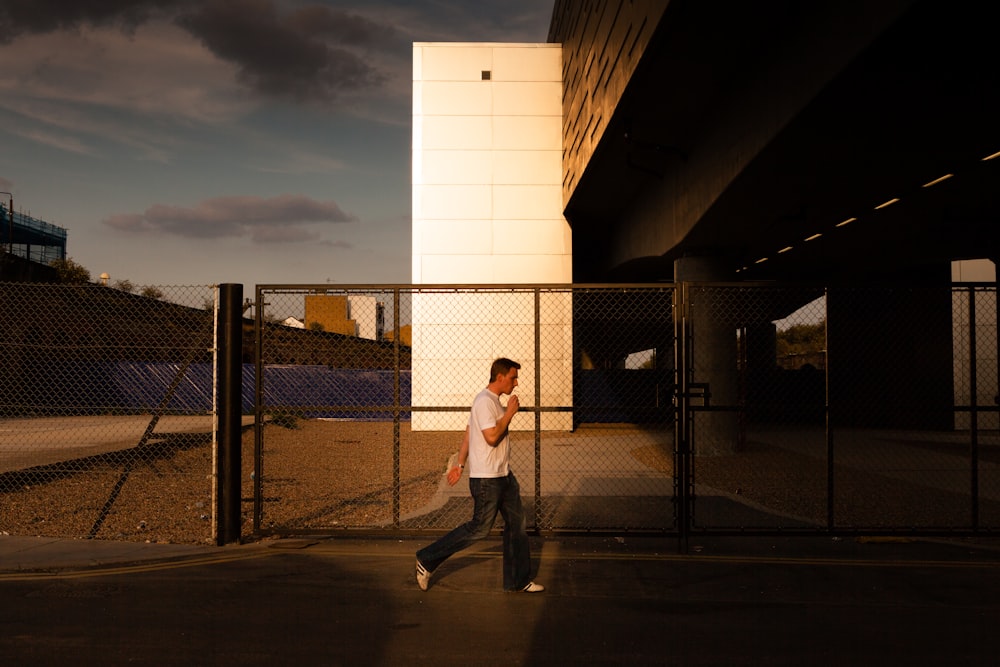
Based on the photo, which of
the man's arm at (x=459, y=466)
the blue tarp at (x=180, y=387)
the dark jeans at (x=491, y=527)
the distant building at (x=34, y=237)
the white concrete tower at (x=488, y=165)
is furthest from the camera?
the distant building at (x=34, y=237)

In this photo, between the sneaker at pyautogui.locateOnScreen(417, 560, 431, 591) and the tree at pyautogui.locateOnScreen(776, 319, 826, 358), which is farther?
the tree at pyautogui.locateOnScreen(776, 319, 826, 358)

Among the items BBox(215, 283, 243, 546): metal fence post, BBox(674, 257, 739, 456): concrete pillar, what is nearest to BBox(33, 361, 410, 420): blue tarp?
BBox(674, 257, 739, 456): concrete pillar

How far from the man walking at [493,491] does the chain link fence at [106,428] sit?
315 centimetres

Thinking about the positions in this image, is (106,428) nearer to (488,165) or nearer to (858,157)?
(488,165)

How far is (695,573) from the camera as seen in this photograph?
7.30 metres

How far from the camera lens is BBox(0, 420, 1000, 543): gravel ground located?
31.6ft

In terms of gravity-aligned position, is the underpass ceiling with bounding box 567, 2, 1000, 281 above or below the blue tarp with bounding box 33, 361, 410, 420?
above

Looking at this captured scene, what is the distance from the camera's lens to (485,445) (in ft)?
21.2

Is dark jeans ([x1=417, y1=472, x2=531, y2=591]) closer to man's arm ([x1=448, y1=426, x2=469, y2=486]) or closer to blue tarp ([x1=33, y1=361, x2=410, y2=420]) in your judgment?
man's arm ([x1=448, y1=426, x2=469, y2=486])

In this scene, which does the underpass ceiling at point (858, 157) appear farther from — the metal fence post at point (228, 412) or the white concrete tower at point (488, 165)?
the metal fence post at point (228, 412)

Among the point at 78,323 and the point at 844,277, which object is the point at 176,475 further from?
the point at 844,277

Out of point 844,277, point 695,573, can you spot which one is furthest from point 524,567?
point 844,277

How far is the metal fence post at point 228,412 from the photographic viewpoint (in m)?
8.23

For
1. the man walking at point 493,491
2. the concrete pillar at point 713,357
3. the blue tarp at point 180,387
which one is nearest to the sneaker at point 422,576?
the man walking at point 493,491
